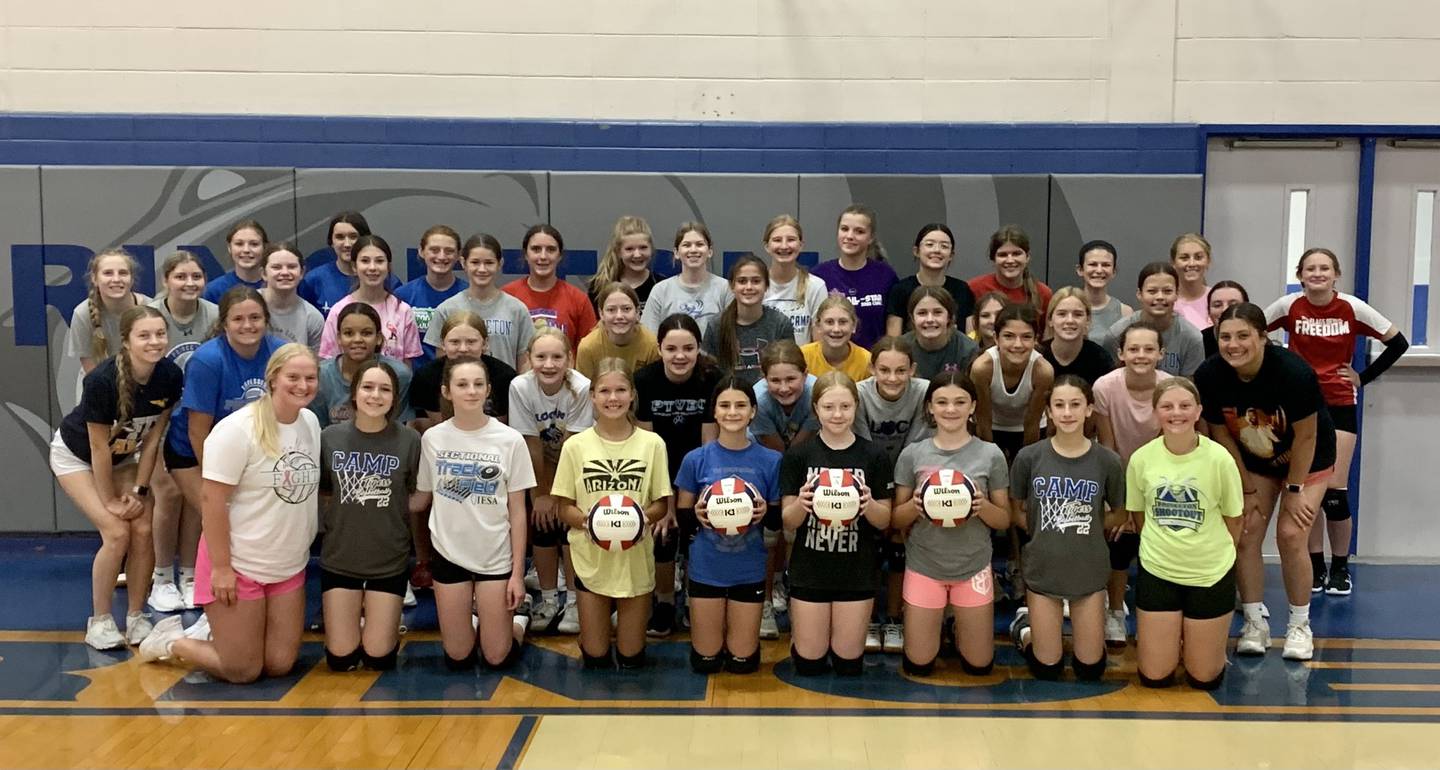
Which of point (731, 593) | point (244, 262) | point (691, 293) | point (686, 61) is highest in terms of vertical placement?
point (686, 61)

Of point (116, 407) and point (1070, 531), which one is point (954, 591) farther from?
point (116, 407)

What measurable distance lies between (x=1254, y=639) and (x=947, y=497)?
5.43ft

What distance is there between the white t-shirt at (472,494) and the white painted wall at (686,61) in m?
2.99

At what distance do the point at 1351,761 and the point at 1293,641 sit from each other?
1.16 m

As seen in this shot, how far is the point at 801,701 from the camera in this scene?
4551mm

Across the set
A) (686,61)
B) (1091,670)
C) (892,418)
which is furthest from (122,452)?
(1091,670)

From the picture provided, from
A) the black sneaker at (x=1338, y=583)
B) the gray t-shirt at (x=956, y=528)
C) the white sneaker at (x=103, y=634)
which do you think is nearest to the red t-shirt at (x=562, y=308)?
the gray t-shirt at (x=956, y=528)

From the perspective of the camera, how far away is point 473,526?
16.1 feet

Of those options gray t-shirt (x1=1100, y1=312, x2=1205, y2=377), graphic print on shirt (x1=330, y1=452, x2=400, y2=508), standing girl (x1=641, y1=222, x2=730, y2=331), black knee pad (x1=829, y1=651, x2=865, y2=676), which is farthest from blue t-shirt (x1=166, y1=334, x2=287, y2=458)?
gray t-shirt (x1=1100, y1=312, x2=1205, y2=377)

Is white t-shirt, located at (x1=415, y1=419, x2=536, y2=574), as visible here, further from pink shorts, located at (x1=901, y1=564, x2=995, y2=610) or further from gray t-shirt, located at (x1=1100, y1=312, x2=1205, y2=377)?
gray t-shirt, located at (x1=1100, y1=312, x2=1205, y2=377)

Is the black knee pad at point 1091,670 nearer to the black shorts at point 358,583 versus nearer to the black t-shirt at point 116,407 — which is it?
the black shorts at point 358,583

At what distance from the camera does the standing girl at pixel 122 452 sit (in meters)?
5.03

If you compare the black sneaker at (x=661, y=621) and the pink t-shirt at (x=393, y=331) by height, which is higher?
the pink t-shirt at (x=393, y=331)

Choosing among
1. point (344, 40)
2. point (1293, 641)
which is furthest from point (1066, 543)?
point (344, 40)
